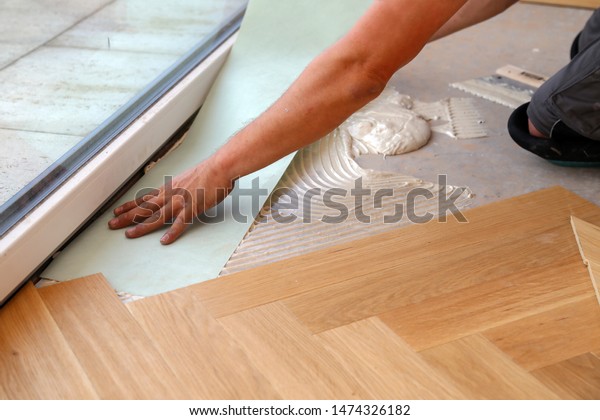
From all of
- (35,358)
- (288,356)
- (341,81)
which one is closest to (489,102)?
(341,81)

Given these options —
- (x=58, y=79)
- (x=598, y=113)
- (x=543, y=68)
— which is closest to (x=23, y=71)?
(x=58, y=79)

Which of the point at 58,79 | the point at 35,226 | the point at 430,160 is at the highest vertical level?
the point at 58,79

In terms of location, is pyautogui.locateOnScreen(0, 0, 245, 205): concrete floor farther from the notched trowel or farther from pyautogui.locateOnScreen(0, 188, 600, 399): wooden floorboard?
the notched trowel

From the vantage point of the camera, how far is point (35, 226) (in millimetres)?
1596

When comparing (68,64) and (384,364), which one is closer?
(384,364)

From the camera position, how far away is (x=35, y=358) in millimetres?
1403

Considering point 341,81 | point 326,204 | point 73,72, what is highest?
point 341,81

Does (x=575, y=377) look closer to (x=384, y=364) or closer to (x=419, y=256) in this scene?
(x=384, y=364)

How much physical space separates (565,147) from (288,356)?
1175 mm

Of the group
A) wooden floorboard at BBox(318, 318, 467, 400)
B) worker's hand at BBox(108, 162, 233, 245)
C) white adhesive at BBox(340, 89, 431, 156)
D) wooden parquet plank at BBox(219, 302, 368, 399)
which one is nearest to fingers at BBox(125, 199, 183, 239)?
worker's hand at BBox(108, 162, 233, 245)

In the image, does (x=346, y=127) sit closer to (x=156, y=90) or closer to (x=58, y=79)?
(x=156, y=90)

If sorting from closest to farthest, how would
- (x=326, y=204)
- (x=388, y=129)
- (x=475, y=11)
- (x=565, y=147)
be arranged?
(x=326, y=204)
(x=565, y=147)
(x=388, y=129)
(x=475, y=11)

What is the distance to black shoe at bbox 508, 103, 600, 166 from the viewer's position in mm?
2113

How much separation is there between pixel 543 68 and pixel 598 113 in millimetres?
820
